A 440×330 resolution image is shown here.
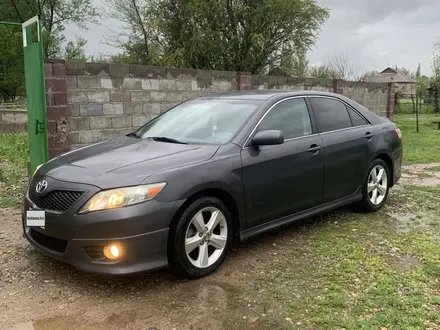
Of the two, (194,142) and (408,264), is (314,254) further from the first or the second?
(194,142)

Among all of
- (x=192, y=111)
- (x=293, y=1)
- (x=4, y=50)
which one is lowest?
(x=192, y=111)

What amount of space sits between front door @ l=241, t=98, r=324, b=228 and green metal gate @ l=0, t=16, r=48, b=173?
3.20m

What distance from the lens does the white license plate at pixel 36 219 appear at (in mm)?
3447

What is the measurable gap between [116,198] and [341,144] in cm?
276

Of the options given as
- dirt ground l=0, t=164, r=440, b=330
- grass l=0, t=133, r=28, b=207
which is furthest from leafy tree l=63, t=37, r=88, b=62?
dirt ground l=0, t=164, r=440, b=330

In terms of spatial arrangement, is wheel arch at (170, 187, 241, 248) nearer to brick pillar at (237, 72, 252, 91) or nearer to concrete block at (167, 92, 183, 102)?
concrete block at (167, 92, 183, 102)

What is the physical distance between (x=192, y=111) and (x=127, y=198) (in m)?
1.75

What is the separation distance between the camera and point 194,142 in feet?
13.4

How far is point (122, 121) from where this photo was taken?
7480mm

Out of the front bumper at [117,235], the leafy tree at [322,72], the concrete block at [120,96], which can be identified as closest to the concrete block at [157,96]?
the concrete block at [120,96]

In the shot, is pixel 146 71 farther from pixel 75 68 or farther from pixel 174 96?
pixel 75 68

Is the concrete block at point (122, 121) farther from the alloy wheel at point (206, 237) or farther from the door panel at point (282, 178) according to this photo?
the alloy wheel at point (206, 237)

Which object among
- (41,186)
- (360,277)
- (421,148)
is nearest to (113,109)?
(41,186)

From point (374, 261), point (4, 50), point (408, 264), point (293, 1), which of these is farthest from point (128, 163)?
point (4, 50)
